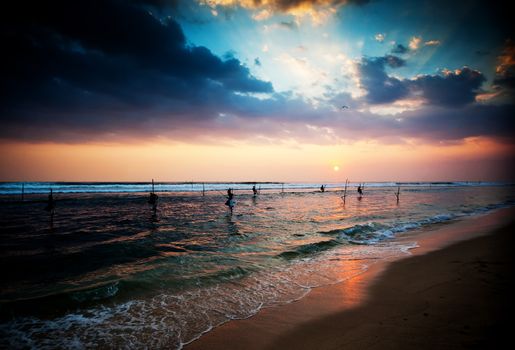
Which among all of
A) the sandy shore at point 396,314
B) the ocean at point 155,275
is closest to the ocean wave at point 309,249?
the ocean at point 155,275

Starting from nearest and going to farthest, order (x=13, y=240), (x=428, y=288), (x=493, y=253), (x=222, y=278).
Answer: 1. (x=428, y=288)
2. (x=222, y=278)
3. (x=493, y=253)
4. (x=13, y=240)

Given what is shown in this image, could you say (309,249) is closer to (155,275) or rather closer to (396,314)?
(396,314)

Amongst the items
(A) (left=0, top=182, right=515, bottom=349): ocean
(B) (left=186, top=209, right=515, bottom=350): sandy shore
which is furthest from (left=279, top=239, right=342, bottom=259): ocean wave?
(B) (left=186, top=209, right=515, bottom=350): sandy shore

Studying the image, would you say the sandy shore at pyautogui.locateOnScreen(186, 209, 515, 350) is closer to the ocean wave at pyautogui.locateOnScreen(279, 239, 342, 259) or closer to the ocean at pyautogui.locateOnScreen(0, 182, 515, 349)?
the ocean at pyautogui.locateOnScreen(0, 182, 515, 349)

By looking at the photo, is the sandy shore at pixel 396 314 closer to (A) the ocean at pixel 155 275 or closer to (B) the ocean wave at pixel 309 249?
(A) the ocean at pixel 155 275

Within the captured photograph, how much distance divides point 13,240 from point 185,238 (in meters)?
8.81

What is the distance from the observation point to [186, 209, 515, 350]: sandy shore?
4383mm

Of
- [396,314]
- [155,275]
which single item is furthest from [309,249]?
[155,275]

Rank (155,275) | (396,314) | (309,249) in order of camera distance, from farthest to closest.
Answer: (309,249) < (155,275) < (396,314)

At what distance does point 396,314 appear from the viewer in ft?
17.6

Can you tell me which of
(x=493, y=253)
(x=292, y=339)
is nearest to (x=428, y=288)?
(x=292, y=339)

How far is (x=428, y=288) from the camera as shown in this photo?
22.5 feet

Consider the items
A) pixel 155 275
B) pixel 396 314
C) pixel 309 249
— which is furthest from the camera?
pixel 309 249

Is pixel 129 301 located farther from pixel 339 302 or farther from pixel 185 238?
pixel 185 238
